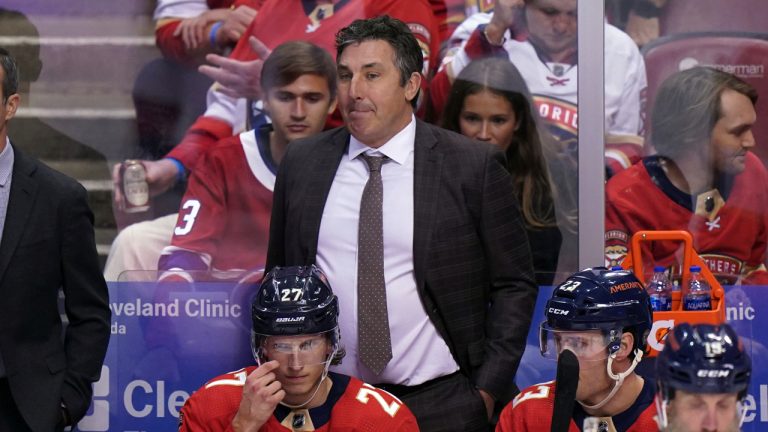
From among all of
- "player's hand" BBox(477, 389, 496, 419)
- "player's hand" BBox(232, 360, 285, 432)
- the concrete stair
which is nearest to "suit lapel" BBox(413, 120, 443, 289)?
"player's hand" BBox(477, 389, 496, 419)

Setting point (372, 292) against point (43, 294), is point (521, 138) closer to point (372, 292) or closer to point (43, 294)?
point (372, 292)

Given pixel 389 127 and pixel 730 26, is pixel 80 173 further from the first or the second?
pixel 730 26

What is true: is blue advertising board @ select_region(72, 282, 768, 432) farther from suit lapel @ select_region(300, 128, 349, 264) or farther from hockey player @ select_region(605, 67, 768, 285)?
hockey player @ select_region(605, 67, 768, 285)

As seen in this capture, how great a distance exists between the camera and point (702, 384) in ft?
8.19

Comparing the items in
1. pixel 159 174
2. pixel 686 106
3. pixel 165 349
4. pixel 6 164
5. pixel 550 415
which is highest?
pixel 6 164

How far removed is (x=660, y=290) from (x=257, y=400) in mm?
1472

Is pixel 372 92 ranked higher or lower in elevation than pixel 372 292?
higher

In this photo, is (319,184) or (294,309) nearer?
(294,309)

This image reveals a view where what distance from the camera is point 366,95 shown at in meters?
3.58

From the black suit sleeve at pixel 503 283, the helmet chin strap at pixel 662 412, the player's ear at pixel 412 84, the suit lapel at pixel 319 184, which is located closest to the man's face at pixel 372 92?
the player's ear at pixel 412 84

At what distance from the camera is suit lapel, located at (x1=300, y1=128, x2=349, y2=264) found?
11.8ft

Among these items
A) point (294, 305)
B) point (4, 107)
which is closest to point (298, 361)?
point (294, 305)

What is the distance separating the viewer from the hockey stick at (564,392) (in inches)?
110

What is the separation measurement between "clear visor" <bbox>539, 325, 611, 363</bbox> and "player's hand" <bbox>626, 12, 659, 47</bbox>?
143 centimetres
